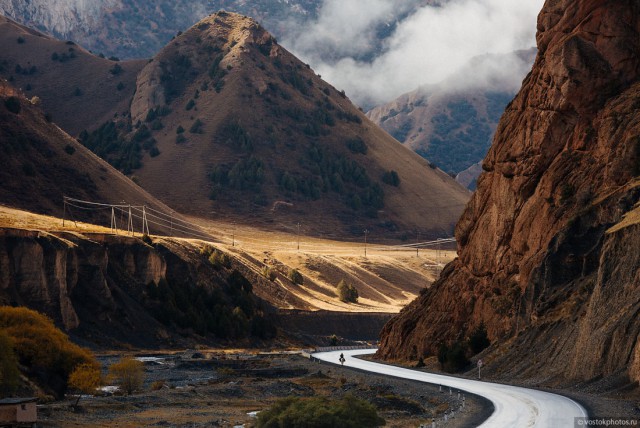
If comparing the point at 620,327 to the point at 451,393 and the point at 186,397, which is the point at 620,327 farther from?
the point at 186,397

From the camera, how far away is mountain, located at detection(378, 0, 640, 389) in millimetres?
56938

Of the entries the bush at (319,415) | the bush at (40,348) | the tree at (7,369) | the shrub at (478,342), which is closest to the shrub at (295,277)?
the shrub at (478,342)

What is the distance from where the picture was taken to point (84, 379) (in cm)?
5981

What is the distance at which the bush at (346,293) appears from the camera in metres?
170

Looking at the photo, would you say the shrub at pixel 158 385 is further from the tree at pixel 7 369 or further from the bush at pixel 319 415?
the bush at pixel 319 415

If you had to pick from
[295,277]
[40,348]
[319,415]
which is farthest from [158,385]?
[295,277]

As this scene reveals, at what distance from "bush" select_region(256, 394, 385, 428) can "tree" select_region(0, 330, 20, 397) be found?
13.2 metres

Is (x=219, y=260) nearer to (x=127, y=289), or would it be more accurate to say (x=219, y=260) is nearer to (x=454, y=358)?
(x=127, y=289)

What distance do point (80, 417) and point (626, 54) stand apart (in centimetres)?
4381

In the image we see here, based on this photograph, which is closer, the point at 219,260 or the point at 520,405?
the point at 520,405

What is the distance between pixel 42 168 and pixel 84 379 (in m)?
95.5

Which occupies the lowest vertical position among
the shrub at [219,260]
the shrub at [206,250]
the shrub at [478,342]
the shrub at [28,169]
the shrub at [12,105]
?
the shrub at [478,342]

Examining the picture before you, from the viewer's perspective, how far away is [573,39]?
75.0 m

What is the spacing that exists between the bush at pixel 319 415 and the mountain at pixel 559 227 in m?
12.1
